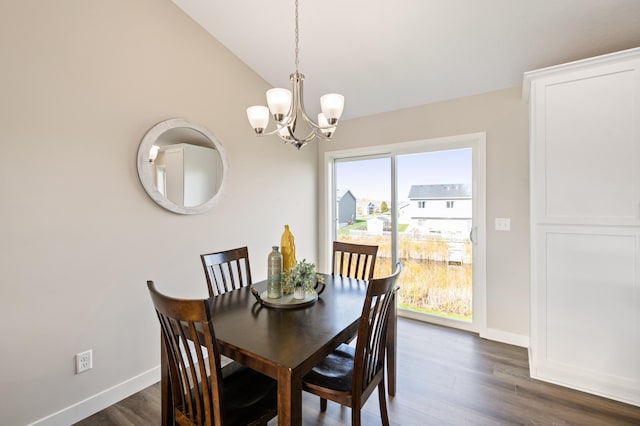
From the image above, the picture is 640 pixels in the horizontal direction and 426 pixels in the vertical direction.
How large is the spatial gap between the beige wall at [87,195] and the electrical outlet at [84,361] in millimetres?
28

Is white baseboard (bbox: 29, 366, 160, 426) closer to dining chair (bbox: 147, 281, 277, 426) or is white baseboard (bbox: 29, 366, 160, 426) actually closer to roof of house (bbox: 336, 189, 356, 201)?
dining chair (bbox: 147, 281, 277, 426)

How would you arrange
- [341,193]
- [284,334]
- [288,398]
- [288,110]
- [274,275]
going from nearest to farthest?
1. [288,398]
2. [284,334]
3. [288,110]
4. [274,275]
5. [341,193]

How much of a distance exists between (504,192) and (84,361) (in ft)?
11.8

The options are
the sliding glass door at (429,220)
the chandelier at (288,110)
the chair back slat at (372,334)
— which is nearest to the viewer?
the chair back slat at (372,334)

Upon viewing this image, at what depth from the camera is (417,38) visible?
2.33 metres

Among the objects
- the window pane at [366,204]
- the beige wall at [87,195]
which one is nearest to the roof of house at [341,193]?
the window pane at [366,204]

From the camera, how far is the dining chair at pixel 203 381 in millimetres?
1052

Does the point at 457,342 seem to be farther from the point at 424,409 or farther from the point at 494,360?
the point at 424,409

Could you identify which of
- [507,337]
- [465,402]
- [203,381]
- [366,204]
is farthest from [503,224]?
[203,381]

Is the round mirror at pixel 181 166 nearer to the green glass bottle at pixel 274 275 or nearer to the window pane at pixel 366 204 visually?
the green glass bottle at pixel 274 275

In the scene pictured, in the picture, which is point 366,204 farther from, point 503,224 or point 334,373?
point 334,373

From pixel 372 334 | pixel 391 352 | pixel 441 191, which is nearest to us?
pixel 372 334

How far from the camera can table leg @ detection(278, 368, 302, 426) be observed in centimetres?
105

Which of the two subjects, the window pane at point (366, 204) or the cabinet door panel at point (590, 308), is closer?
the cabinet door panel at point (590, 308)
